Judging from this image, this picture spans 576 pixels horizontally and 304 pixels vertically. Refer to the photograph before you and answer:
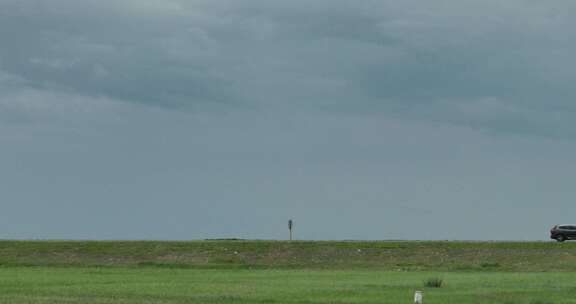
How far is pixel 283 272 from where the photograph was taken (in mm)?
62625

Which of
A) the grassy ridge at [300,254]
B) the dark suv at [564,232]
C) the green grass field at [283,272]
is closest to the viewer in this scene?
the green grass field at [283,272]

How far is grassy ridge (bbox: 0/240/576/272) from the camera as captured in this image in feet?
237

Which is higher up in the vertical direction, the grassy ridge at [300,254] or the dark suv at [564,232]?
the dark suv at [564,232]

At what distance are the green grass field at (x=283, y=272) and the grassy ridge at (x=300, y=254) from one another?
7 cm

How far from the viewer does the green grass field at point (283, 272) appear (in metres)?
39.8

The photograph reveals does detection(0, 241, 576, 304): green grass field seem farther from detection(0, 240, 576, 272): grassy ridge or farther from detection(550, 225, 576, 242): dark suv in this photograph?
detection(550, 225, 576, 242): dark suv

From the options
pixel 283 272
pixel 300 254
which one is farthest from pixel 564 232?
pixel 283 272

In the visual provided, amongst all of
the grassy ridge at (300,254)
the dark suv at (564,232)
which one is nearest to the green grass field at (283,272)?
the grassy ridge at (300,254)

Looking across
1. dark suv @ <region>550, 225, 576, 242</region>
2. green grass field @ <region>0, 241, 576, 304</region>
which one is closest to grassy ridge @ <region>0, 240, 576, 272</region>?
green grass field @ <region>0, 241, 576, 304</region>

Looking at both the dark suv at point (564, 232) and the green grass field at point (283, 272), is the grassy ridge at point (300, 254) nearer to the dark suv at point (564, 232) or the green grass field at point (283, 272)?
the green grass field at point (283, 272)

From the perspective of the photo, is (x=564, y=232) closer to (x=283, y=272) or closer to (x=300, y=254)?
(x=300, y=254)

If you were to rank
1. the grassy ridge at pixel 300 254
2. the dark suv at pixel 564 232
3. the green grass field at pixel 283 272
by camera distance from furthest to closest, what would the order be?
the dark suv at pixel 564 232 → the grassy ridge at pixel 300 254 → the green grass field at pixel 283 272

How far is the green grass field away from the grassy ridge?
0.07 meters

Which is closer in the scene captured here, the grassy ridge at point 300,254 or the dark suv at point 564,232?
the grassy ridge at point 300,254
